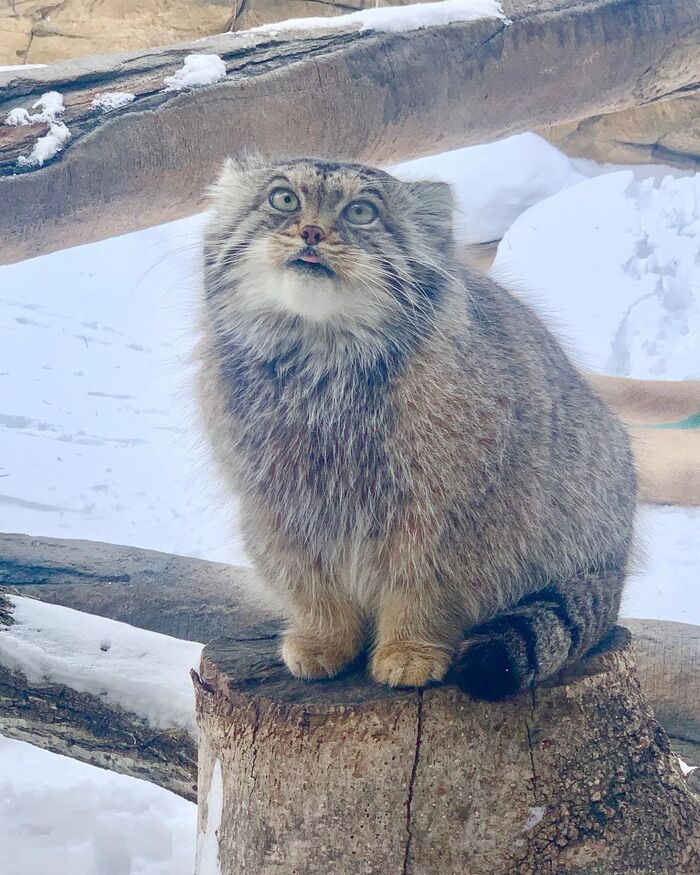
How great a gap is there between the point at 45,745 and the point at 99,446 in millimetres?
1661

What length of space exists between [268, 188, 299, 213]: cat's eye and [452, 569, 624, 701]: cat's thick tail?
0.81 meters

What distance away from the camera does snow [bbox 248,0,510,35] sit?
3018 mm

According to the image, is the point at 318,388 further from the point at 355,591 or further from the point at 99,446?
the point at 99,446

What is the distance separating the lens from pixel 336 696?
1.43 metres

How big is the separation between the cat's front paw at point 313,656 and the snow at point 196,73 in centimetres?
185

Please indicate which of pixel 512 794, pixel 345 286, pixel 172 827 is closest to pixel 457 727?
pixel 512 794

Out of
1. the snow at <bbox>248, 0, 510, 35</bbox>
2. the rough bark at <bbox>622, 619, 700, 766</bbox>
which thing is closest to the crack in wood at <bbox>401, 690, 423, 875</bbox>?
the rough bark at <bbox>622, 619, 700, 766</bbox>

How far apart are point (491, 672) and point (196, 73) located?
216cm

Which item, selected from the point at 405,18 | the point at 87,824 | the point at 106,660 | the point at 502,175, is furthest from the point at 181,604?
the point at 502,175

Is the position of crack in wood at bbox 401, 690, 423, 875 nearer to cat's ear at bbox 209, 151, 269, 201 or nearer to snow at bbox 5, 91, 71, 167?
cat's ear at bbox 209, 151, 269, 201

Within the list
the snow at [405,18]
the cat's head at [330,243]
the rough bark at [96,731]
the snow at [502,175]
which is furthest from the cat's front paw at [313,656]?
the snow at [502,175]

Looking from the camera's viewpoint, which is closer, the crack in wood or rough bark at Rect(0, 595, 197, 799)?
the crack in wood

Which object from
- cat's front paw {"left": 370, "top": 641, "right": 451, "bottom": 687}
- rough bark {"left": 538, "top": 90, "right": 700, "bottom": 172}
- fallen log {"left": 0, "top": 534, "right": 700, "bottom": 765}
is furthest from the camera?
rough bark {"left": 538, "top": 90, "right": 700, "bottom": 172}

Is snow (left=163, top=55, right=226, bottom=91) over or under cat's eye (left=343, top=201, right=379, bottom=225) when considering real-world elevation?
over
